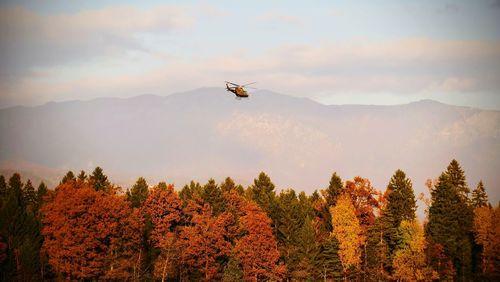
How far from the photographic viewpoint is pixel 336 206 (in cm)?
10044

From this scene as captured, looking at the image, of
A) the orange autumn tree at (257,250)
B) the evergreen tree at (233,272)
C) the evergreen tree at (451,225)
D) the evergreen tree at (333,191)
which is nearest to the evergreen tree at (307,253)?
the orange autumn tree at (257,250)

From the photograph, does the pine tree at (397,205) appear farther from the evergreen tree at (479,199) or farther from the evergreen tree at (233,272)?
the evergreen tree at (233,272)

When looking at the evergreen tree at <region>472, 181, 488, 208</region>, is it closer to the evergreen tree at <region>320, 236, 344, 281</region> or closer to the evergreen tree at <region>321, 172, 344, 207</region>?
the evergreen tree at <region>321, 172, 344, 207</region>

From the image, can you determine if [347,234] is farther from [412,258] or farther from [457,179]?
[457,179]

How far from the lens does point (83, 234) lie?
82.6m

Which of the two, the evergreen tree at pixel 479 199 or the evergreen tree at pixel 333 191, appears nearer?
the evergreen tree at pixel 333 191

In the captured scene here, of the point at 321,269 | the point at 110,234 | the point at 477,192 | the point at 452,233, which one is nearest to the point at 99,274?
the point at 110,234

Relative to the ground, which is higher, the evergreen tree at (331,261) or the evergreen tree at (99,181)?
the evergreen tree at (99,181)

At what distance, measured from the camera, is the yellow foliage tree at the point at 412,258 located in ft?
309

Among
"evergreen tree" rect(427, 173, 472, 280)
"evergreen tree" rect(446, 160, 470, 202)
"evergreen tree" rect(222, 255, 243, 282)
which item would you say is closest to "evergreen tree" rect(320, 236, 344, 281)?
"evergreen tree" rect(222, 255, 243, 282)

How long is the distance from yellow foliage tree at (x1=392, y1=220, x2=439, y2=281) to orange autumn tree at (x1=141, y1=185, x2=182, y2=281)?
106 ft

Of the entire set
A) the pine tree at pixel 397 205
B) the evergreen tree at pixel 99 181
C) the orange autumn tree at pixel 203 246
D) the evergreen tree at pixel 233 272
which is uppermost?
the evergreen tree at pixel 99 181

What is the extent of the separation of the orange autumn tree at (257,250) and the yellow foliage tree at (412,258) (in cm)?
1679

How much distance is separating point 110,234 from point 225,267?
→ 17.6 m
